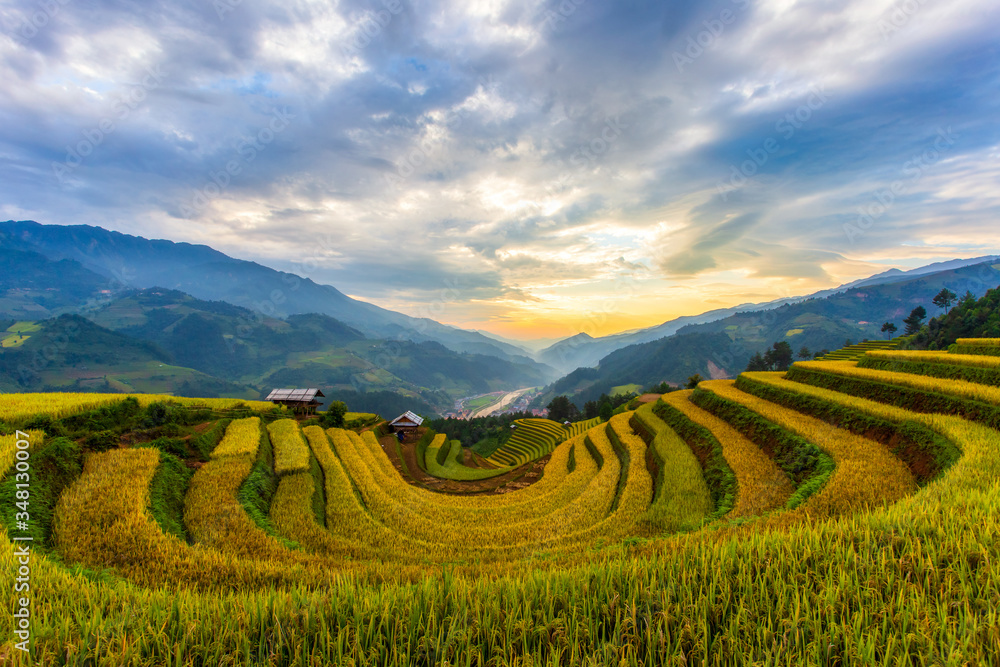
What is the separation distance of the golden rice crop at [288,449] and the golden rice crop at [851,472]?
15.0 m

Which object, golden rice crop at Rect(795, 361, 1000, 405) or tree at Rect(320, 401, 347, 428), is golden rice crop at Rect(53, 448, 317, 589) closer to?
golden rice crop at Rect(795, 361, 1000, 405)

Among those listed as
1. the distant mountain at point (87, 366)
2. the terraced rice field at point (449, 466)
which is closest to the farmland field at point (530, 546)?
the terraced rice field at point (449, 466)

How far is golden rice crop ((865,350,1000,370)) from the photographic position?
13.2m

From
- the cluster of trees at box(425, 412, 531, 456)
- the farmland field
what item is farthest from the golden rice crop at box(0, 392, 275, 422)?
the cluster of trees at box(425, 412, 531, 456)

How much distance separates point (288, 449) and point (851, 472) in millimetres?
18954

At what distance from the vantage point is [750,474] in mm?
11234

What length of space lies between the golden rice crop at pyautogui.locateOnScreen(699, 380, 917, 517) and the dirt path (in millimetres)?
13589

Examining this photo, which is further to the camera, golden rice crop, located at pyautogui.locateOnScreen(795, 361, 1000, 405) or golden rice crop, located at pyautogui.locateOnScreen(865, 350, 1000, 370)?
golden rice crop, located at pyautogui.locateOnScreen(865, 350, 1000, 370)

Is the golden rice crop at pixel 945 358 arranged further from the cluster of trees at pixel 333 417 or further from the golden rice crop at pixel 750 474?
the cluster of trees at pixel 333 417

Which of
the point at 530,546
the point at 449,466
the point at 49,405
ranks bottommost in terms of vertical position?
the point at 449,466

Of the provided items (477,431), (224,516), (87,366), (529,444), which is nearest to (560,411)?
(477,431)

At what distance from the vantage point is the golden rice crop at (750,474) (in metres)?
9.11

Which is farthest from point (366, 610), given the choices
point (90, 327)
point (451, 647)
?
point (90, 327)

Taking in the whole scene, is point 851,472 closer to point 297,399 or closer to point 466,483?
point 466,483
